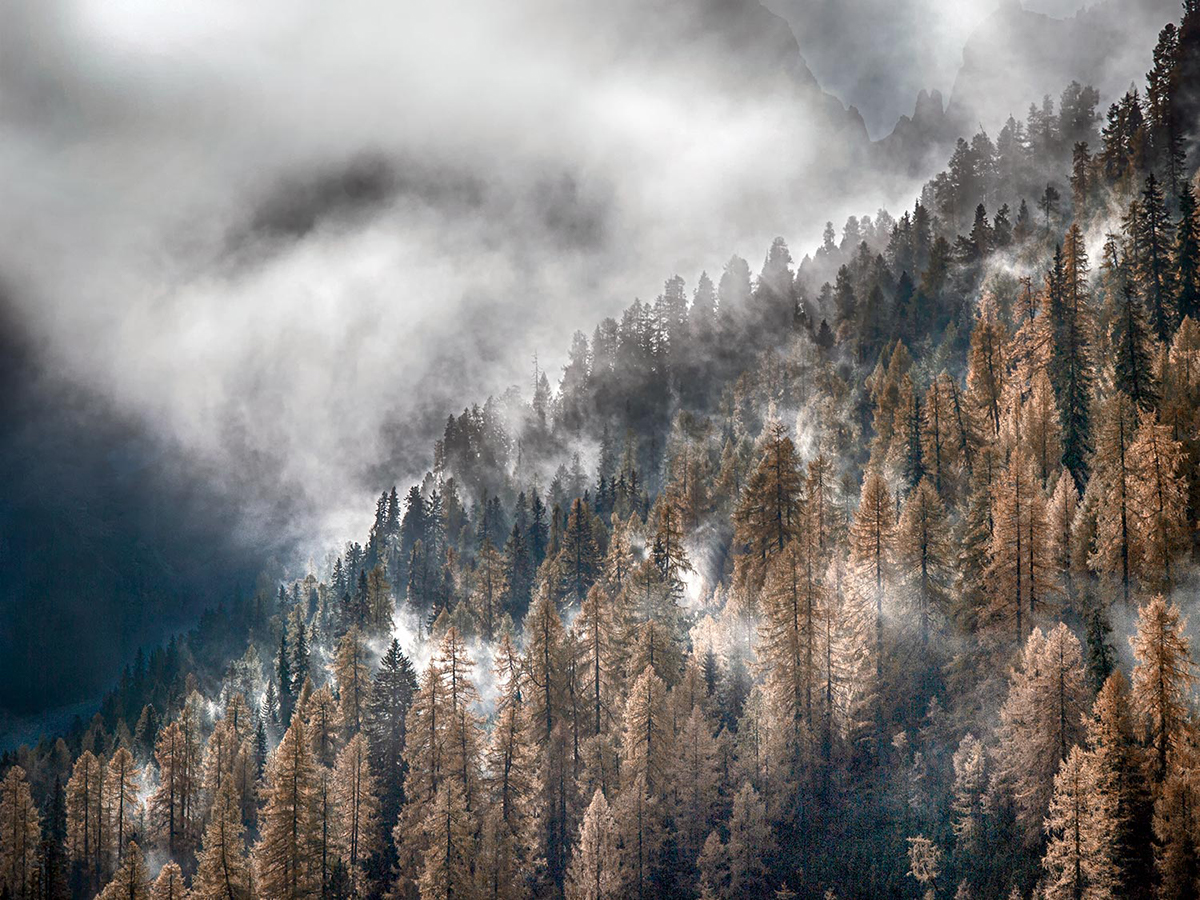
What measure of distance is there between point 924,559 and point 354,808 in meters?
37.3

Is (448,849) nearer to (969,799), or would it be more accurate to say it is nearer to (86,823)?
(969,799)

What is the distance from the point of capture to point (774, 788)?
2031 inches

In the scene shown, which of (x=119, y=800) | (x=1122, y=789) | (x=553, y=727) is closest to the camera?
(x=1122, y=789)

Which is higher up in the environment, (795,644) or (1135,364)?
(1135,364)

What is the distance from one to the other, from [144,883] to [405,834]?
1541cm

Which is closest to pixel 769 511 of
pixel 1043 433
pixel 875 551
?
pixel 875 551

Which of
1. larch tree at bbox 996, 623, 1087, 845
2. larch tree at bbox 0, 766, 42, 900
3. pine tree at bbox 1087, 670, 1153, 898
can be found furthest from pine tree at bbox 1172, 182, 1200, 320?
larch tree at bbox 0, 766, 42, 900

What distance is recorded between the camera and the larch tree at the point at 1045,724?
42.7m

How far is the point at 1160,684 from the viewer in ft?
131

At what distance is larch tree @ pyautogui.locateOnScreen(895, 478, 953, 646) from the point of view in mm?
52875

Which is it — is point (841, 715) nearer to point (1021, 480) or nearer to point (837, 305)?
point (1021, 480)

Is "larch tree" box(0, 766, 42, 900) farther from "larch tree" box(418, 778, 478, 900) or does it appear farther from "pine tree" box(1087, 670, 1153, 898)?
"pine tree" box(1087, 670, 1153, 898)

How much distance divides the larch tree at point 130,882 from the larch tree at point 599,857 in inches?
1016

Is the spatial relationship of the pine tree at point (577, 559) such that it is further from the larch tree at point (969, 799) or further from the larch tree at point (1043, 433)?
the larch tree at point (969, 799)
